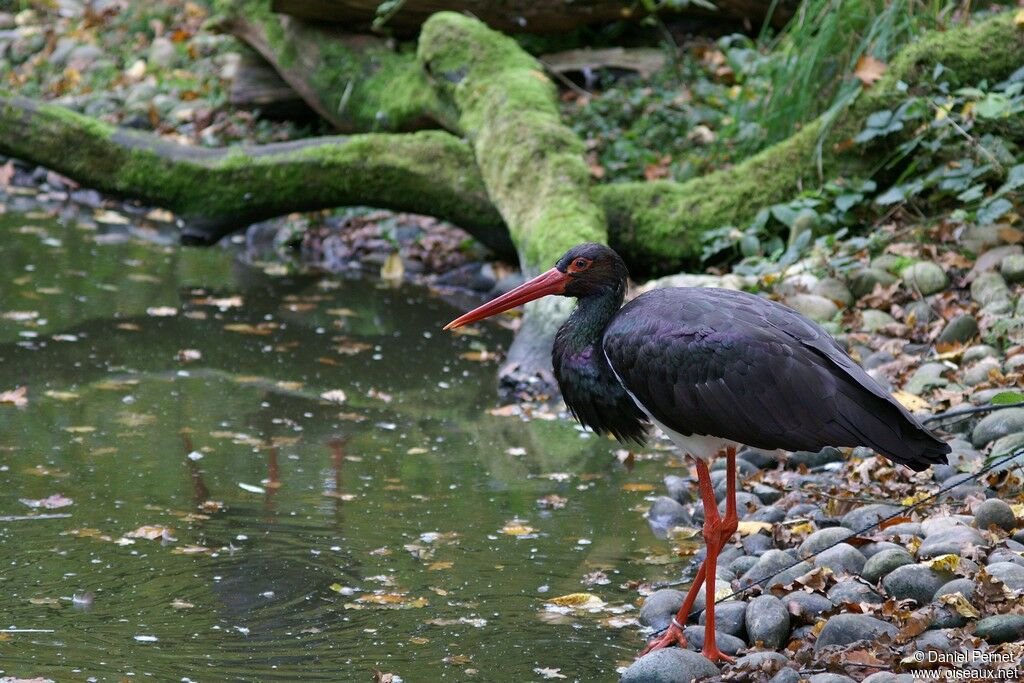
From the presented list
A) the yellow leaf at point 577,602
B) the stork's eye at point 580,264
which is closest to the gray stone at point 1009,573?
the yellow leaf at point 577,602

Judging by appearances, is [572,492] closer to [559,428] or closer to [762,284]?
[559,428]

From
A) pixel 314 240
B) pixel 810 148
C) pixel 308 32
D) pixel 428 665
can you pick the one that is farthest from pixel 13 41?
pixel 428 665

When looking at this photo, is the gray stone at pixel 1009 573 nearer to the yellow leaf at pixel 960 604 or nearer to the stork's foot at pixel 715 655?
the yellow leaf at pixel 960 604

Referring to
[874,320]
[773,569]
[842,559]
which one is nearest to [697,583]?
[773,569]

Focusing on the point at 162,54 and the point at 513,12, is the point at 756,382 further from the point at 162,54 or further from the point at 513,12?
the point at 162,54

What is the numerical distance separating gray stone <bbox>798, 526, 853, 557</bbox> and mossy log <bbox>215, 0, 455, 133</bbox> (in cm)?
659

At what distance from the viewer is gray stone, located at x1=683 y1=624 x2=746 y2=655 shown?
3.75 meters

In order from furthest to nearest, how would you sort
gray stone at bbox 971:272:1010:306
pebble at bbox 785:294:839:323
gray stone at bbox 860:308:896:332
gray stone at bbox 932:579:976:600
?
pebble at bbox 785:294:839:323 → gray stone at bbox 860:308:896:332 → gray stone at bbox 971:272:1010:306 → gray stone at bbox 932:579:976:600

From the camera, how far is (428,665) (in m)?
3.61

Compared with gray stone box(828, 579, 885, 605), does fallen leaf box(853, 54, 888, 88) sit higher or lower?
higher

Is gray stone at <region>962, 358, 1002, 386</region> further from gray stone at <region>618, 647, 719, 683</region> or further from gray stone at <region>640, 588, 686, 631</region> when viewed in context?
gray stone at <region>618, 647, 719, 683</region>

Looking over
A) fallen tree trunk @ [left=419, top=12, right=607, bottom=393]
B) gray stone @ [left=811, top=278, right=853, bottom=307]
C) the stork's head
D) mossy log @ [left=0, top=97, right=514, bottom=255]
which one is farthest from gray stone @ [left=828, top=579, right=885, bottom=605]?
mossy log @ [left=0, top=97, right=514, bottom=255]

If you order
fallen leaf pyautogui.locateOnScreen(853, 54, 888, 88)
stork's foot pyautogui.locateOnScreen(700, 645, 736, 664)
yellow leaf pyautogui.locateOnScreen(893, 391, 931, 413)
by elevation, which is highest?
fallen leaf pyautogui.locateOnScreen(853, 54, 888, 88)

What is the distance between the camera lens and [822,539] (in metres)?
4.18
